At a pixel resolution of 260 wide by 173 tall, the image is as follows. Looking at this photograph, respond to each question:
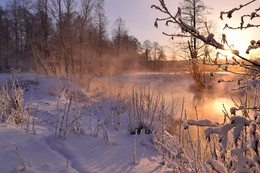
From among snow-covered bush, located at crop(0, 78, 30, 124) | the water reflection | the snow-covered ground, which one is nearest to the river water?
the water reflection

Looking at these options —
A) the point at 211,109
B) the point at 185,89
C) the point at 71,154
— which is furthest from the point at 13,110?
the point at 185,89

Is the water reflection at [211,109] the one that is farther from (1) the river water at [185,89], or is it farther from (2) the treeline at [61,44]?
(2) the treeline at [61,44]

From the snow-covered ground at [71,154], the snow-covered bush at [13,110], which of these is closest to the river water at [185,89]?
the snow-covered bush at [13,110]

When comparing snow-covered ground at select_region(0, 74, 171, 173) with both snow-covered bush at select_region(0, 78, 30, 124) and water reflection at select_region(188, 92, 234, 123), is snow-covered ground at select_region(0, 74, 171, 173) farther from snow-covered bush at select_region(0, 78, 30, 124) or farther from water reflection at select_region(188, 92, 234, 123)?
water reflection at select_region(188, 92, 234, 123)

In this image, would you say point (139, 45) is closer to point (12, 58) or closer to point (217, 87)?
point (12, 58)

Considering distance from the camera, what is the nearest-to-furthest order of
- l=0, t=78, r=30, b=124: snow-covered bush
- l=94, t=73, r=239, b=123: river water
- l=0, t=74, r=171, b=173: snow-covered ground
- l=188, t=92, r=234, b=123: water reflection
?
l=0, t=74, r=171, b=173: snow-covered ground, l=0, t=78, r=30, b=124: snow-covered bush, l=188, t=92, r=234, b=123: water reflection, l=94, t=73, r=239, b=123: river water

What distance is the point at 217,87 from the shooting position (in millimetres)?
13555

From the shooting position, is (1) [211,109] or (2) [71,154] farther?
(1) [211,109]

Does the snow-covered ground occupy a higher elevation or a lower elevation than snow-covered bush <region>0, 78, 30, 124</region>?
lower

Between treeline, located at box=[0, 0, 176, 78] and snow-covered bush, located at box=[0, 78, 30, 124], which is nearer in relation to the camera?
snow-covered bush, located at box=[0, 78, 30, 124]

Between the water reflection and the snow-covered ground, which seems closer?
the snow-covered ground

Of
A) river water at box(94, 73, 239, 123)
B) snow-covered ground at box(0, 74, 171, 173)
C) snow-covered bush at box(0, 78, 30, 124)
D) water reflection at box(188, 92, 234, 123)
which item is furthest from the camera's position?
river water at box(94, 73, 239, 123)

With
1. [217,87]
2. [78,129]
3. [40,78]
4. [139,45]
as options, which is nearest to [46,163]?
[78,129]

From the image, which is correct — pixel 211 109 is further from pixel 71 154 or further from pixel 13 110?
pixel 13 110
